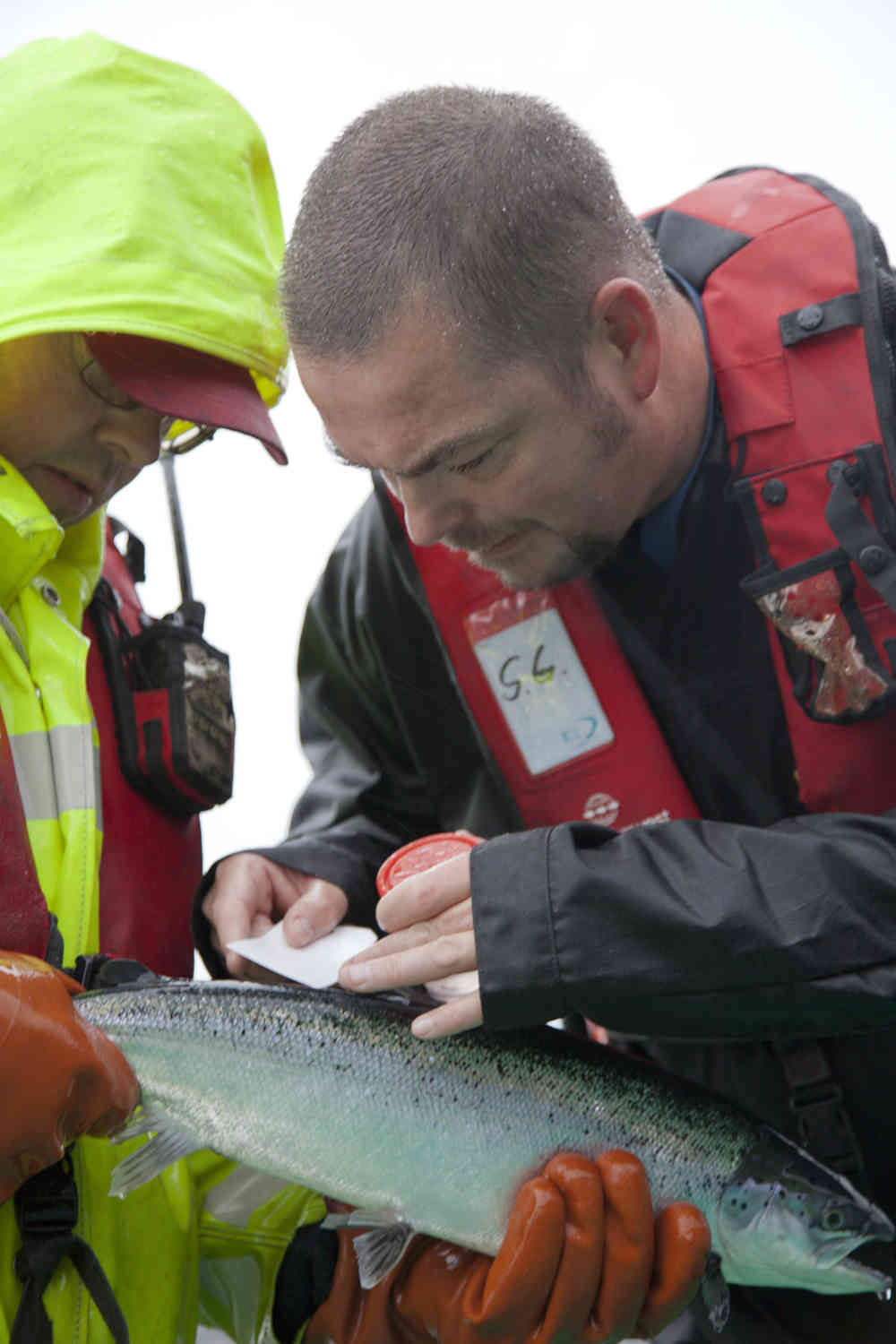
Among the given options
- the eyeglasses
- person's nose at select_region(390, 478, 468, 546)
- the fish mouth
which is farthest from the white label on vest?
the fish mouth

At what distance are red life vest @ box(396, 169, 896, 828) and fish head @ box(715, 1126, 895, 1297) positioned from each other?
0.59 metres

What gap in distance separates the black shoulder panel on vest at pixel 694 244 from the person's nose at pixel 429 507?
0.69 m

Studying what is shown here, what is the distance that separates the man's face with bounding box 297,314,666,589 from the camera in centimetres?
212

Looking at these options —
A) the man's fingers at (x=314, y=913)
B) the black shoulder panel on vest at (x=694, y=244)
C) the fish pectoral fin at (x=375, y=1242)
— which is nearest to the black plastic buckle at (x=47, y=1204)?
the fish pectoral fin at (x=375, y=1242)

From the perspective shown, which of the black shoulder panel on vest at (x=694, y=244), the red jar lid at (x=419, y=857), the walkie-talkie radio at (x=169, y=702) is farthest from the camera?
the black shoulder panel on vest at (x=694, y=244)

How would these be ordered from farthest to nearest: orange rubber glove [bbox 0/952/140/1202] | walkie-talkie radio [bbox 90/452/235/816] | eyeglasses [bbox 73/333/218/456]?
walkie-talkie radio [bbox 90/452/235/816]
eyeglasses [bbox 73/333/218/456]
orange rubber glove [bbox 0/952/140/1202]

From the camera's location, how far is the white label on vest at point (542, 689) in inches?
101

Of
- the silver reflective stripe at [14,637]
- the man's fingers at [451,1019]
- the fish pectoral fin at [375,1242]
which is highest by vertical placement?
the silver reflective stripe at [14,637]

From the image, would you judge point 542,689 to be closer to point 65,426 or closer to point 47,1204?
point 65,426

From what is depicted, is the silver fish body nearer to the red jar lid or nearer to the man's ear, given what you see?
the red jar lid

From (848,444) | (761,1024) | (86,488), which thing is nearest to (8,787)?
(86,488)

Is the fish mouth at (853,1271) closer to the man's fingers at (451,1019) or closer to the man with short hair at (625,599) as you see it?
the man with short hair at (625,599)

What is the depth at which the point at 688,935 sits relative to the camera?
1850 millimetres

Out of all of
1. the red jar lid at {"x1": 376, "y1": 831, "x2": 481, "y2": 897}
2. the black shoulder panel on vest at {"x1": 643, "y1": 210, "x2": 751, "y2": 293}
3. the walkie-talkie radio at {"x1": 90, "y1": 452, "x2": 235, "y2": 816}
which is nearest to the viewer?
the red jar lid at {"x1": 376, "y1": 831, "x2": 481, "y2": 897}
